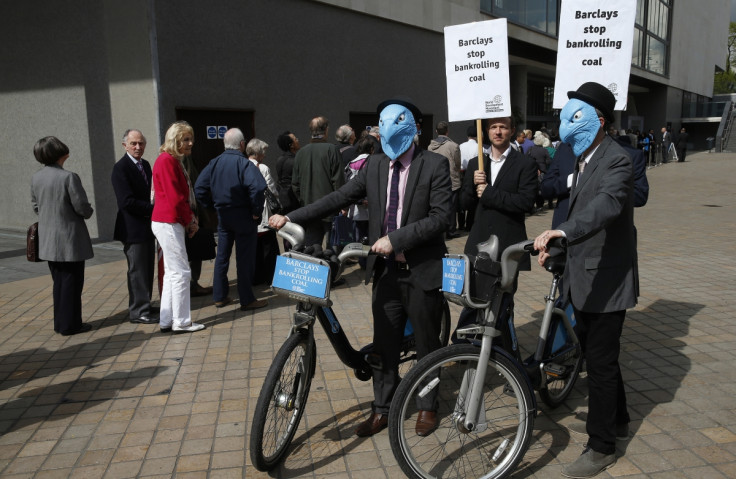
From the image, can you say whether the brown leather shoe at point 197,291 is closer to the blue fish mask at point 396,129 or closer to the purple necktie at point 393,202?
the purple necktie at point 393,202

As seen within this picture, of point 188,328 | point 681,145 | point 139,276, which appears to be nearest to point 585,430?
point 188,328

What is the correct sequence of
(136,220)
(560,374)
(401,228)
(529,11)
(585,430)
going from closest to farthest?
(401,228), (585,430), (560,374), (136,220), (529,11)

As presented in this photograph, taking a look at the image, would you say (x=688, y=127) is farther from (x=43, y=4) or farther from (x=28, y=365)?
(x=28, y=365)

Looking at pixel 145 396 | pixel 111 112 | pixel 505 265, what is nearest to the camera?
pixel 505 265

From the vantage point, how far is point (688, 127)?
5200cm

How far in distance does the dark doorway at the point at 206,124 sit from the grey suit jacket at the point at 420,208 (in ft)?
23.5

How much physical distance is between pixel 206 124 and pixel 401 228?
25.6 ft

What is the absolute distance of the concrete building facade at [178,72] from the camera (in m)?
9.51

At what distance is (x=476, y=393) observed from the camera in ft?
9.57

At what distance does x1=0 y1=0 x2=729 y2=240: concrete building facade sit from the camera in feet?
31.2

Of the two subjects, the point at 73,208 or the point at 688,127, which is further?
the point at 688,127

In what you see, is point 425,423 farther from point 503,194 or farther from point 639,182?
point 639,182

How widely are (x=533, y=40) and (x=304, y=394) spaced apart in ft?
66.3

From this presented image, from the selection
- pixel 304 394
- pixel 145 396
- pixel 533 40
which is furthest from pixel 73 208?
pixel 533 40
